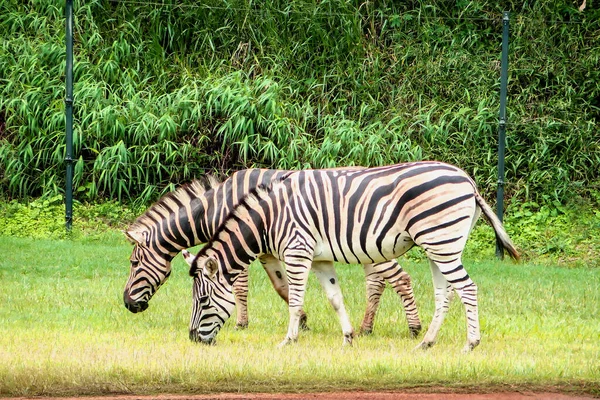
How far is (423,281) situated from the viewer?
494 inches

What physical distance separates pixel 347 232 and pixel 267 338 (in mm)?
1209

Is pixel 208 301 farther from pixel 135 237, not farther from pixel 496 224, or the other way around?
pixel 496 224

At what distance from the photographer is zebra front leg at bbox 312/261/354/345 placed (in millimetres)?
9086

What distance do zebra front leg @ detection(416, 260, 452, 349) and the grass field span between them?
0.11 metres

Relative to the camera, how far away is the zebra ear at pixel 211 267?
9102 mm

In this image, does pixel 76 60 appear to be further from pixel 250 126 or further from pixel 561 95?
pixel 561 95

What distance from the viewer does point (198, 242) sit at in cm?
1022

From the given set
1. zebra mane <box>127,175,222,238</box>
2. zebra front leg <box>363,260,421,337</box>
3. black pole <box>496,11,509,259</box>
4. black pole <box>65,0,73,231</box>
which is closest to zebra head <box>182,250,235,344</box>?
zebra mane <box>127,175,222,238</box>

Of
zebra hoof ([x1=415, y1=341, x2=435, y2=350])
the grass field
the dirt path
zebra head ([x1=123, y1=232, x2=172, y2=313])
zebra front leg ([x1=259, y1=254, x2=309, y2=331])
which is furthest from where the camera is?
zebra front leg ([x1=259, y1=254, x2=309, y2=331])

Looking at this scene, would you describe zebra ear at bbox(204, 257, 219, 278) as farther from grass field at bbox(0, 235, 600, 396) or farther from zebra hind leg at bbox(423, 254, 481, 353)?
zebra hind leg at bbox(423, 254, 481, 353)

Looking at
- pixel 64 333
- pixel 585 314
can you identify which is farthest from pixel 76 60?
pixel 585 314

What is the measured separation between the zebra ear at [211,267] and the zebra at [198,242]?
0.94 m

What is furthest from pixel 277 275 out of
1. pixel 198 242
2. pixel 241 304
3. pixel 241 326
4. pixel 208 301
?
pixel 208 301

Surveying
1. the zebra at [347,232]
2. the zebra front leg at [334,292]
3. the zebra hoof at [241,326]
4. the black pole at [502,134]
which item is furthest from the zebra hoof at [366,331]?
the black pole at [502,134]
